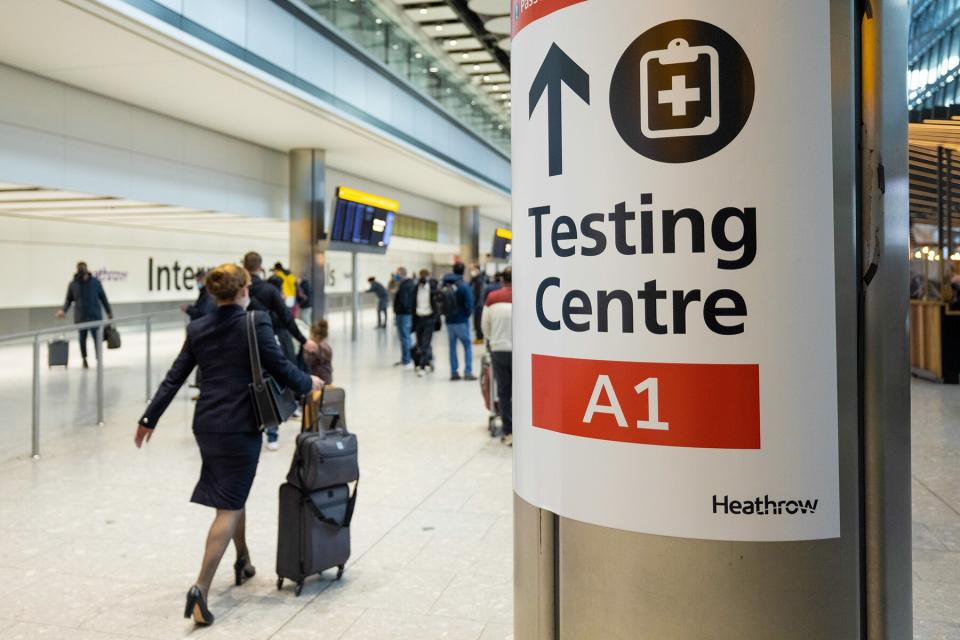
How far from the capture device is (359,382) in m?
12.2

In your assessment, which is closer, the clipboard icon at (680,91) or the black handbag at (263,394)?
the clipboard icon at (680,91)

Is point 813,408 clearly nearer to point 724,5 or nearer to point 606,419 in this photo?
point 606,419

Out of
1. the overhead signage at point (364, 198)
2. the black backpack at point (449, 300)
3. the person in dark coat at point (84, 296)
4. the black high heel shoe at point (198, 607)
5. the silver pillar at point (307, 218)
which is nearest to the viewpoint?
the black high heel shoe at point (198, 607)

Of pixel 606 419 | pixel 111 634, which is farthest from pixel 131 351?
pixel 606 419

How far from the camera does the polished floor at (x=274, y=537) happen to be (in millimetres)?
3719

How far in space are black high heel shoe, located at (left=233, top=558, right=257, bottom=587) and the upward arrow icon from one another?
331 cm

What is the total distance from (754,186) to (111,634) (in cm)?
352

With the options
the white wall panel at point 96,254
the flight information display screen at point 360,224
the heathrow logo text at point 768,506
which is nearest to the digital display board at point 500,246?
the white wall panel at point 96,254

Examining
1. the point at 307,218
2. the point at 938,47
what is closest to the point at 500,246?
the point at 307,218

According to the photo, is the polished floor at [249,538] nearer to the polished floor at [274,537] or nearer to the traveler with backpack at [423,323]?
the polished floor at [274,537]

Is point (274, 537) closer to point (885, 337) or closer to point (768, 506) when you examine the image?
point (768, 506)

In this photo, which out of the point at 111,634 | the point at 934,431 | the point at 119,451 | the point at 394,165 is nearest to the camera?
the point at 111,634

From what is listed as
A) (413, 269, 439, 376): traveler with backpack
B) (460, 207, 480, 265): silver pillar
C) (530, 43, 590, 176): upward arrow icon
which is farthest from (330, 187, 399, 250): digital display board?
(530, 43, 590, 176): upward arrow icon

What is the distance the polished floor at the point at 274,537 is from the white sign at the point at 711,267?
227cm
